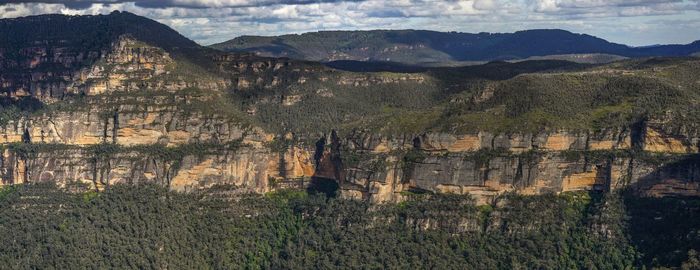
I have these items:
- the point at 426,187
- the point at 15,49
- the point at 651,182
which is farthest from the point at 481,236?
the point at 15,49

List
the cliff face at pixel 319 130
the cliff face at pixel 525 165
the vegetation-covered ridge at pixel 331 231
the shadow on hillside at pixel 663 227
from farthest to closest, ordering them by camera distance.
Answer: the cliff face at pixel 319 130 < the cliff face at pixel 525 165 < the vegetation-covered ridge at pixel 331 231 < the shadow on hillside at pixel 663 227

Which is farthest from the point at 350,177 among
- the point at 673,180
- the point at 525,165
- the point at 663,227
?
the point at 673,180

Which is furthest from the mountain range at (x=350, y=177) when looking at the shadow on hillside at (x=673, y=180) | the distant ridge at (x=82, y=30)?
the distant ridge at (x=82, y=30)

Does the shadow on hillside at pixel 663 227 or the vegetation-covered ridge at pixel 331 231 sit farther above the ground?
the shadow on hillside at pixel 663 227

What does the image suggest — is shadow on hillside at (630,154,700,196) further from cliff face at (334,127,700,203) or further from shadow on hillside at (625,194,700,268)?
shadow on hillside at (625,194,700,268)

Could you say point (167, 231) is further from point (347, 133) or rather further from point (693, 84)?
point (693, 84)

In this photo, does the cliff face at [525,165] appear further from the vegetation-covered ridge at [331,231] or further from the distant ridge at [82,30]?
the distant ridge at [82,30]

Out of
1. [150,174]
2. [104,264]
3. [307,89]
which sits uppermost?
[307,89]

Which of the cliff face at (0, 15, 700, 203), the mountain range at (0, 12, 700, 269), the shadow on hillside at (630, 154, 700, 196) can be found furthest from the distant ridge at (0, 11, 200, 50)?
the shadow on hillside at (630, 154, 700, 196)
